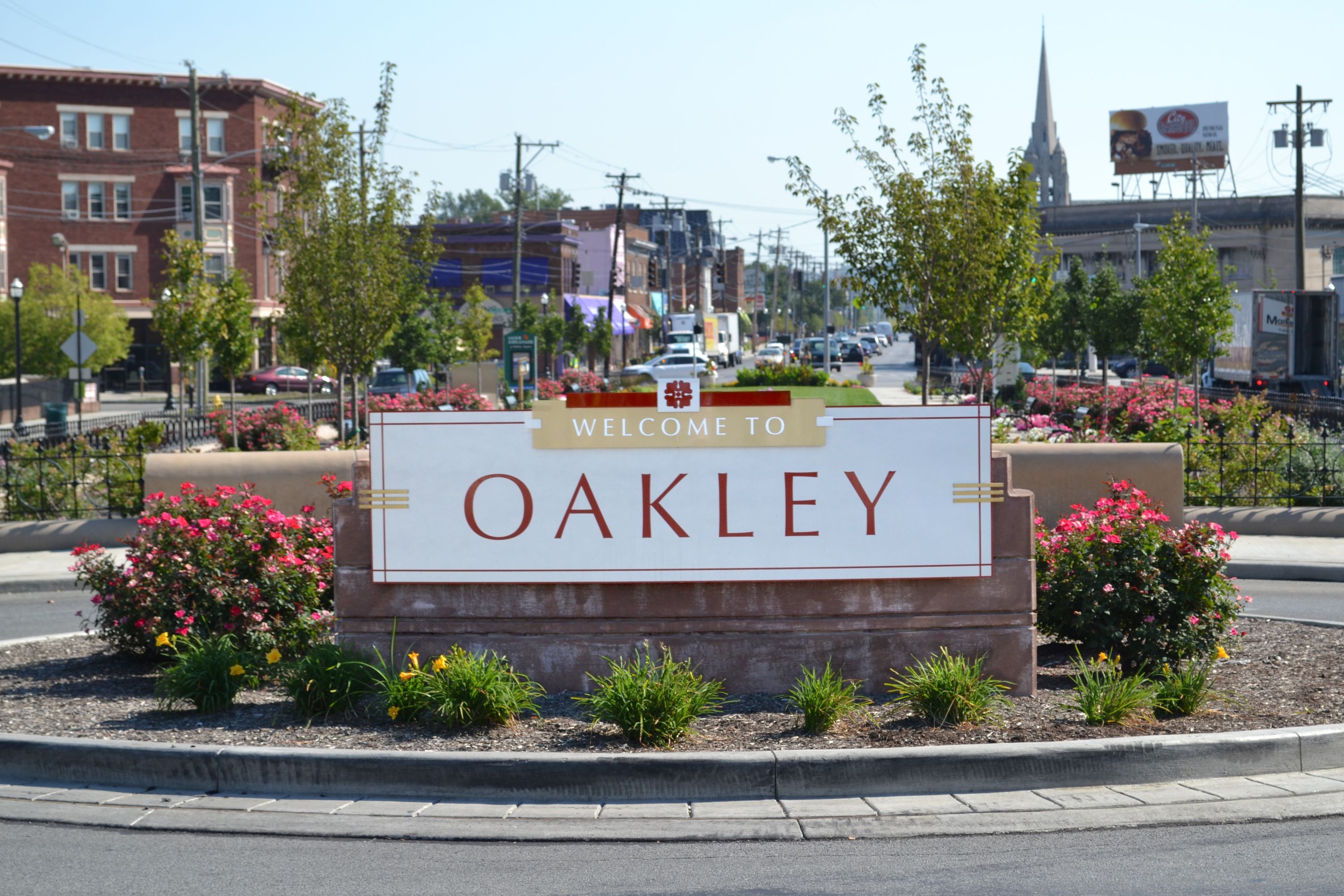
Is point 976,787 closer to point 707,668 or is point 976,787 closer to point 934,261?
point 707,668

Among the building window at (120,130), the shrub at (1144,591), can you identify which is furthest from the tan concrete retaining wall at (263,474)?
the building window at (120,130)

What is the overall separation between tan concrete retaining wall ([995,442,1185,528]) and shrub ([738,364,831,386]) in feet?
88.1

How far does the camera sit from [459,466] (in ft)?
26.8

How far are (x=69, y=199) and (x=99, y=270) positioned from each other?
3.49 meters

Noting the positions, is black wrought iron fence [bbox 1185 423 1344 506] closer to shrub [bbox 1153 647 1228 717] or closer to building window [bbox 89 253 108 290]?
shrub [bbox 1153 647 1228 717]

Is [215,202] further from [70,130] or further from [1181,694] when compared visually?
[1181,694]

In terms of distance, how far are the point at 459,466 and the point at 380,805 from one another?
2.32 m

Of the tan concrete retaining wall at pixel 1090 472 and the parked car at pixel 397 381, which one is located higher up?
Result: the parked car at pixel 397 381

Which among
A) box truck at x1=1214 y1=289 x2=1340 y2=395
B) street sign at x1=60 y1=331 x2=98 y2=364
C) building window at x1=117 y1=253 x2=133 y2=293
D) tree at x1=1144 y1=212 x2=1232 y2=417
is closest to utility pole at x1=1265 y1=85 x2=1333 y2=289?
box truck at x1=1214 y1=289 x2=1340 y2=395

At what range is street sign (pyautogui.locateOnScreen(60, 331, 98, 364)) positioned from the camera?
3241cm

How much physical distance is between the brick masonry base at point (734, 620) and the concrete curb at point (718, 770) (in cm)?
128

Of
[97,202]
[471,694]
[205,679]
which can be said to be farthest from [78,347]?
[97,202]

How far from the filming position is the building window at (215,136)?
203ft

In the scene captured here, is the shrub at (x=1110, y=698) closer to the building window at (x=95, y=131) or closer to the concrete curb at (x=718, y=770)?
the concrete curb at (x=718, y=770)
